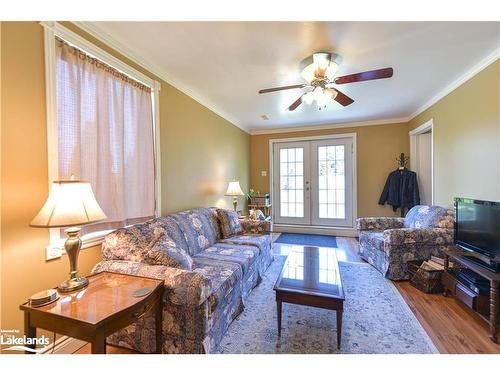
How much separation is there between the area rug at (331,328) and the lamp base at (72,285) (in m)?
1.04

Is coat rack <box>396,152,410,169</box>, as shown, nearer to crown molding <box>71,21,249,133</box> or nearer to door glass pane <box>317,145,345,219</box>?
door glass pane <box>317,145,345,219</box>

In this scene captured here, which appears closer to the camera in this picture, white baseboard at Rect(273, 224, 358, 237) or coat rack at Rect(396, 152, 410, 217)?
coat rack at Rect(396, 152, 410, 217)

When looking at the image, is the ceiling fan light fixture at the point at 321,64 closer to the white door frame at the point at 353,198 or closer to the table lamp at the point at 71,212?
the table lamp at the point at 71,212

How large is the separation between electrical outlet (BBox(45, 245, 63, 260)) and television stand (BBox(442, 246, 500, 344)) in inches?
125

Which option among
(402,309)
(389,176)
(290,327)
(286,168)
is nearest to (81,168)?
(290,327)

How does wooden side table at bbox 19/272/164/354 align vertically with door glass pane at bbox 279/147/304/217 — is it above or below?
below

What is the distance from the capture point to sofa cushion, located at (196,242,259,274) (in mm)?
2199

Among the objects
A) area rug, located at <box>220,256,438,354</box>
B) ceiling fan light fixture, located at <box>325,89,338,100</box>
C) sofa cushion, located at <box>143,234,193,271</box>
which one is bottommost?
area rug, located at <box>220,256,438,354</box>

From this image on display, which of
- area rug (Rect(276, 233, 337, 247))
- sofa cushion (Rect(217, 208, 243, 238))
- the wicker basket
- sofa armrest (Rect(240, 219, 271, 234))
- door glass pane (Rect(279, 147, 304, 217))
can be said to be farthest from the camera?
door glass pane (Rect(279, 147, 304, 217))

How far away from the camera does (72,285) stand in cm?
130

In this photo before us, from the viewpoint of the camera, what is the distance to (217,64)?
93.3 inches

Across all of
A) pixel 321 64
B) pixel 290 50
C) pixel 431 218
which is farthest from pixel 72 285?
pixel 431 218

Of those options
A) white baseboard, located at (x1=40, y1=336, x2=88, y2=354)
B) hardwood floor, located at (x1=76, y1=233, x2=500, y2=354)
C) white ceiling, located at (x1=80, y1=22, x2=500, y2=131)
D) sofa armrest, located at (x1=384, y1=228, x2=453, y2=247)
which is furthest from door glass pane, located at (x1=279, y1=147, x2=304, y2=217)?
white baseboard, located at (x1=40, y1=336, x2=88, y2=354)

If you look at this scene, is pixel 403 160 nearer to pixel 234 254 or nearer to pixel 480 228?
pixel 480 228
